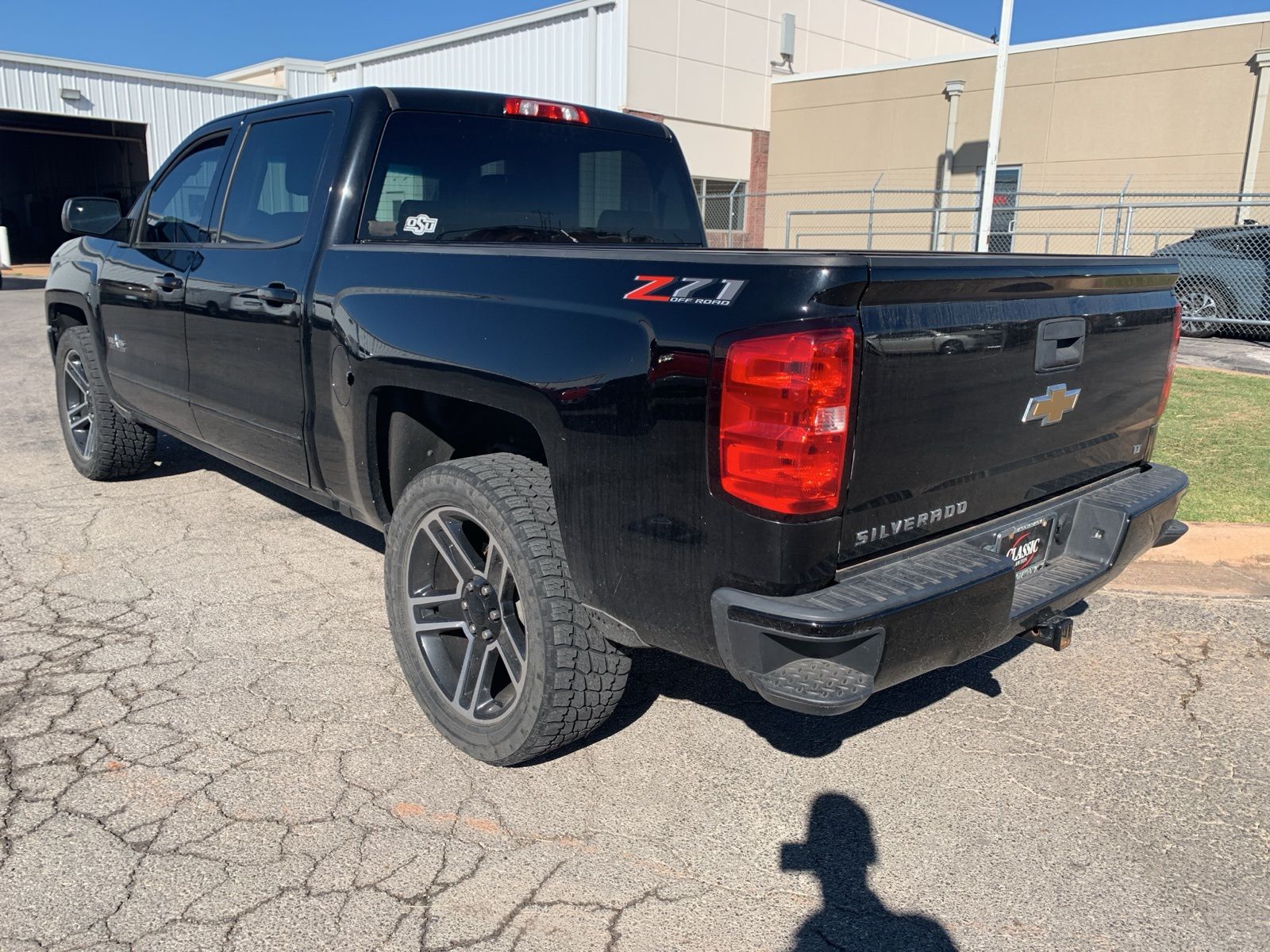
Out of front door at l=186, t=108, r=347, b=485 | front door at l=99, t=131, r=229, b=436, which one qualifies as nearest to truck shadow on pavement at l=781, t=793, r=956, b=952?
front door at l=186, t=108, r=347, b=485

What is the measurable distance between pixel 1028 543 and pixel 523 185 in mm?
2377

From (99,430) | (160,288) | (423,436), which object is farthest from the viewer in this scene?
(99,430)

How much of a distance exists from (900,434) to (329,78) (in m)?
30.0

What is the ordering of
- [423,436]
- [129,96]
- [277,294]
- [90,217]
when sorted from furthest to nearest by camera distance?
[129,96], [90,217], [277,294], [423,436]

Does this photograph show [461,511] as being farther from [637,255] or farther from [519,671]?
[637,255]

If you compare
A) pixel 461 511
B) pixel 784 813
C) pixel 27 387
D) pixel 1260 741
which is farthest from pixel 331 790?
pixel 27 387

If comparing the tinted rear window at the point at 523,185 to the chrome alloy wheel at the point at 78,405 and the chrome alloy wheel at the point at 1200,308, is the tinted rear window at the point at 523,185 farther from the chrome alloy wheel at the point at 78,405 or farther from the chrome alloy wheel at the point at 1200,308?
the chrome alloy wheel at the point at 1200,308

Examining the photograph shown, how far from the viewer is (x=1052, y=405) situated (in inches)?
112

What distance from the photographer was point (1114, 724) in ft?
11.0

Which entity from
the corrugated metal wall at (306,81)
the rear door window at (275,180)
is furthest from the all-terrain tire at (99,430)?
the corrugated metal wall at (306,81)

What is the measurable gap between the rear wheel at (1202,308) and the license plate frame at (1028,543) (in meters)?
12.8

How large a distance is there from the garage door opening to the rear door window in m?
30.9

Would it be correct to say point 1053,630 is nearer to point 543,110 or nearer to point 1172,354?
point 1172,354

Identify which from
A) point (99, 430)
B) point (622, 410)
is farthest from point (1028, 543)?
point (99, 430)
